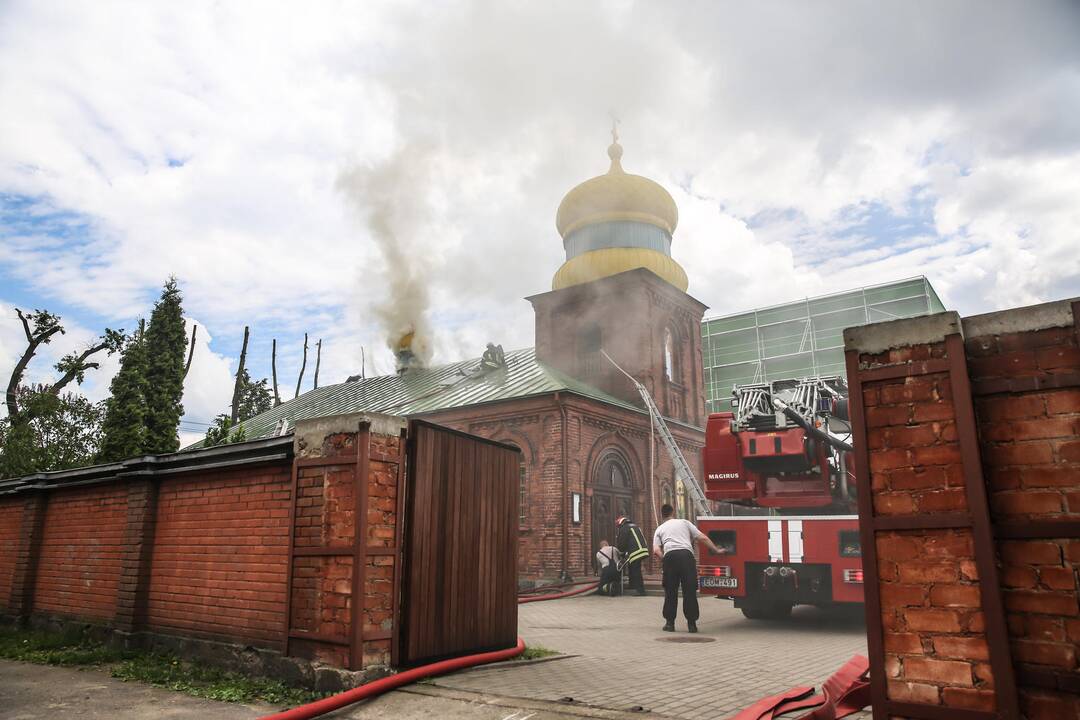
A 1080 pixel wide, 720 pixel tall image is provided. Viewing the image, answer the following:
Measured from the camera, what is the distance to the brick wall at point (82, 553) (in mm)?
8750

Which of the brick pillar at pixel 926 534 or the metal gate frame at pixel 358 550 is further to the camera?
the metal gate frame at pixel 358 550

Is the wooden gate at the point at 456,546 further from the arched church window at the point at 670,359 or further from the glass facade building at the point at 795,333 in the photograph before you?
the glass facade building at the point at 795,333

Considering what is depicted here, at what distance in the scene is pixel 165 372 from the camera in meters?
20.9

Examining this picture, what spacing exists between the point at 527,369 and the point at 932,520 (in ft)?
67.9

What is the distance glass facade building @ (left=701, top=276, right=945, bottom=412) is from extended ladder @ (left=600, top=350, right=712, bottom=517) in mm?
13227

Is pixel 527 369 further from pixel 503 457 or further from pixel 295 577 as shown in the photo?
pixel 295 577

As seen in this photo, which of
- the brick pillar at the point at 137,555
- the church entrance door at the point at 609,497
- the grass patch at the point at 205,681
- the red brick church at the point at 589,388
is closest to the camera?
the grass patch at the point at 205,681

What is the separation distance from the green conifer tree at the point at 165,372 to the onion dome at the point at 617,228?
1256cm

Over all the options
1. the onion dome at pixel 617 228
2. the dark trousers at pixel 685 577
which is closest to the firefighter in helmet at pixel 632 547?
the dark trousers at pixel 685 577

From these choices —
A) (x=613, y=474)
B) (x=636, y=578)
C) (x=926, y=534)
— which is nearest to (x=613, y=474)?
(x=613, y=474)

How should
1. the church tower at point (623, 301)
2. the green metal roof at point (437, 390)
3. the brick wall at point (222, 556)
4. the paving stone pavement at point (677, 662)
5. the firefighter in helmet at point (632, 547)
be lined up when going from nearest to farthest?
1. the paving stone pavement at point (677, 662)
2. the brick wall at point (222, 556)
3. the firefighter in helmet at point (632, 547)
4. the green metal roof at point (437, 390)
5. the church tower at point (623, 301)

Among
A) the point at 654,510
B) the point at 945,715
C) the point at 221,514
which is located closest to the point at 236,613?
the point at 221,514

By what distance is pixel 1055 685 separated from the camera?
9.71 ft

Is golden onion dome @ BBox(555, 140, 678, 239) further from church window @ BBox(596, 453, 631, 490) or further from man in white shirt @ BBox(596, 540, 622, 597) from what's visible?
man in white shirt @ BBox(596, 540, 622, 597)
